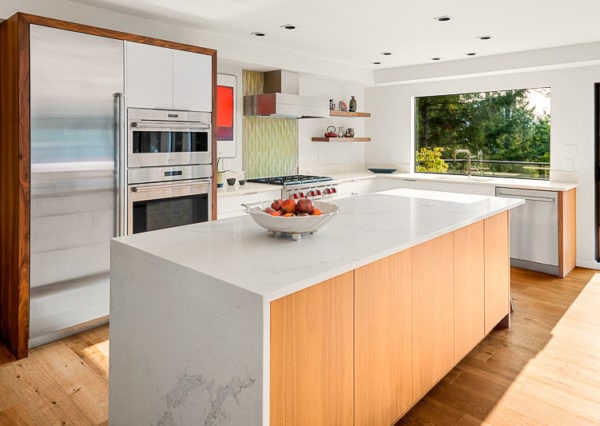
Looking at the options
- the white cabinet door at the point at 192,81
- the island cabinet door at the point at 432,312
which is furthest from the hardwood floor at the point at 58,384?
the white cabinet door at the point at 192,81

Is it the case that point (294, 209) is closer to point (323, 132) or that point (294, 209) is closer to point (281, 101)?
point (281, 101)

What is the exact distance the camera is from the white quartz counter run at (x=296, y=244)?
149 cm

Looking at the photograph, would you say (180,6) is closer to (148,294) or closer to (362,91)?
(148,294)

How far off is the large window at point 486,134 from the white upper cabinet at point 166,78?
350cm

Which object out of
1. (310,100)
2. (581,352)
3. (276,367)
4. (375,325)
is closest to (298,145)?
(310,100)

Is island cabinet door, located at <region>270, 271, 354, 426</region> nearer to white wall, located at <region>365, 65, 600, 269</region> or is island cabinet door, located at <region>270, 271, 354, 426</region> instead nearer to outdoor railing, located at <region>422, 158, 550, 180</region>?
white wall, located at <region>365, 65, 600, 269</region>

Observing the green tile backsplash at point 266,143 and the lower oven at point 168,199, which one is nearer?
the lower oven at point 168,199

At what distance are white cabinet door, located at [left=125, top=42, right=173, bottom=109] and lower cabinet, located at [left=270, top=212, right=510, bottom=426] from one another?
2.24m

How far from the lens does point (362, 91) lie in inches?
261

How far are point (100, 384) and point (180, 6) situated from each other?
100 inches

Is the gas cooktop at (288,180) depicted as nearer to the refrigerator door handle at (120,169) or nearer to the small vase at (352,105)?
the small vase at (352,105)

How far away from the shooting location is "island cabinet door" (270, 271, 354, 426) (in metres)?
1.42

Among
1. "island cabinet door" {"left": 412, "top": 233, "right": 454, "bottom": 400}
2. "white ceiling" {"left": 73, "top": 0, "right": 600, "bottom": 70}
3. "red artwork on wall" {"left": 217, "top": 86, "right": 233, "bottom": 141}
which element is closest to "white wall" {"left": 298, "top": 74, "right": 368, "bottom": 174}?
"white ceiling" {"left": 73, "top": 0, "right": 600, "bottom": 70}

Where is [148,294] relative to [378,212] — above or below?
below
